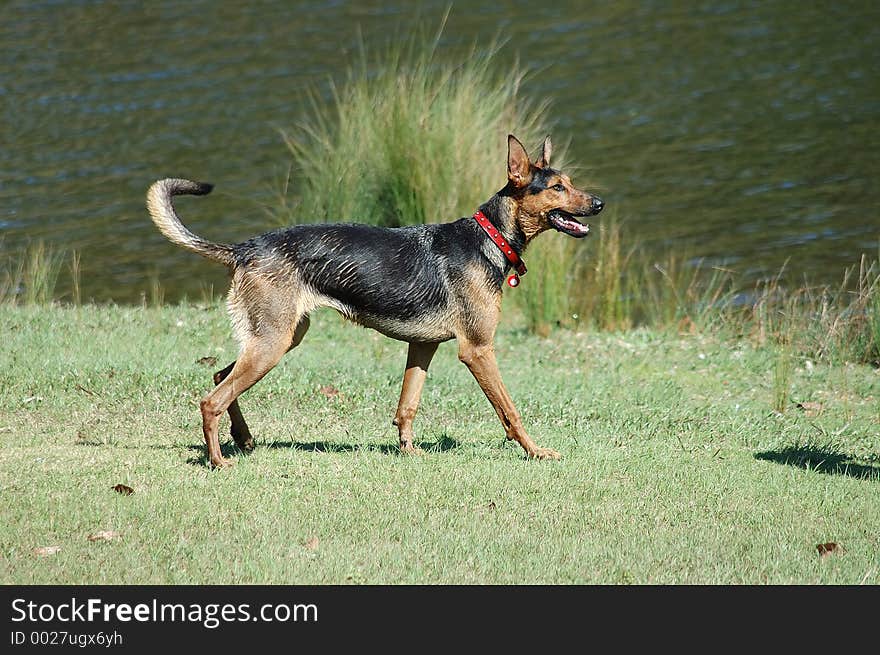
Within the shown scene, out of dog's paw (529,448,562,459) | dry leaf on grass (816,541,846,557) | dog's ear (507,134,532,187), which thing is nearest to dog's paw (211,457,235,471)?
dog's paw (529,448,562,459)

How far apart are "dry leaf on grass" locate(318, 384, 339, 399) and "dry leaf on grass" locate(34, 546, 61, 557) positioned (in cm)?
362

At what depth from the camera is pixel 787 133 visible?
62.6ft

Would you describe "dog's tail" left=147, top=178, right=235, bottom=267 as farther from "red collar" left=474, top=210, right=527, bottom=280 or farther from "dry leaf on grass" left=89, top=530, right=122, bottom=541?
"dry leaf on grass" left=89, top=530, right=122, bottom=541

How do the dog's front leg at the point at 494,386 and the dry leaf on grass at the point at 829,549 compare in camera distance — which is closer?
the dry leaf on grass at the point at 829,549

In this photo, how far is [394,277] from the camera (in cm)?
741

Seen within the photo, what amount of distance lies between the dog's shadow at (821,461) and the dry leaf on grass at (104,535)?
13.3 ft

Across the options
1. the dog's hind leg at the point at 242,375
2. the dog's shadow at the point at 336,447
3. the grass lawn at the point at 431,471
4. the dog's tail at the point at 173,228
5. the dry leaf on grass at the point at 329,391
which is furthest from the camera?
the dry leaf on grass at the point at 329,391

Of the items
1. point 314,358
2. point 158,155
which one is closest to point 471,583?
point 314,358

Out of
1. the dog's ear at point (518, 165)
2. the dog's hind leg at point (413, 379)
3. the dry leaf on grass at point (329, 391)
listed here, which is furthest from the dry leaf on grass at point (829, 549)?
the dry leaf on grass at point (329, 391)

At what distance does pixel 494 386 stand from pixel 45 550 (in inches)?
111

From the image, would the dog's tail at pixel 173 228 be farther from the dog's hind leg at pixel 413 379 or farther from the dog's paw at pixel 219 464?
the dog's hind leg at pixel 413 379

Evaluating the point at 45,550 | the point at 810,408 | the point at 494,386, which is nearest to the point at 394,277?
the point at 494,386

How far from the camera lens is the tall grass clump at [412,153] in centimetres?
1302
